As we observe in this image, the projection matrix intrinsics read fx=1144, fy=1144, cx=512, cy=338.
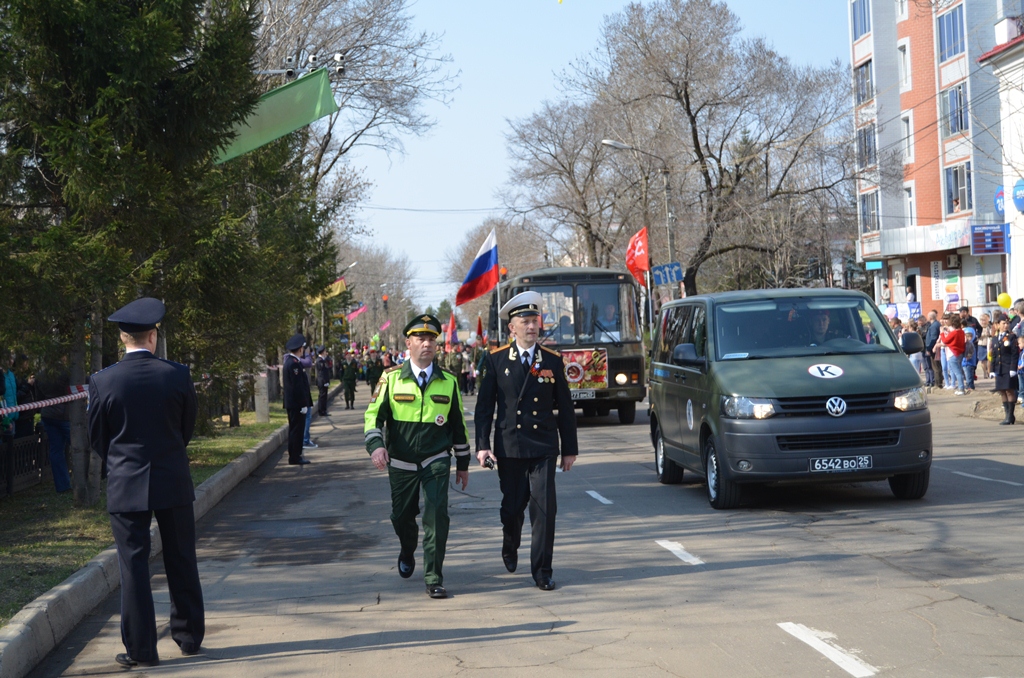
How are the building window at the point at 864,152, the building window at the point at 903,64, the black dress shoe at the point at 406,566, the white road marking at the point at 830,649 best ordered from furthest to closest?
1. the building window at the point at 903,64
2. the building window at the point at 864,152
3. the black dress shoe at the point at 406,566
4. the white road marking at the point at 830,649

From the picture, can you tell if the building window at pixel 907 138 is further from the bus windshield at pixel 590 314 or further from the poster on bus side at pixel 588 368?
the poster on bus side at pixel 588 368

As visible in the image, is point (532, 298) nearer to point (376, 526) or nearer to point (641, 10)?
point (376, 526)

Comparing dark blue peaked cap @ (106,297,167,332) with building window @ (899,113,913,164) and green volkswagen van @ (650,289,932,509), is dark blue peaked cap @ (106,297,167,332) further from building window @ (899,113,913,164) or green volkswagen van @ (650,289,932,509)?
building window @ (899,113,913,164)

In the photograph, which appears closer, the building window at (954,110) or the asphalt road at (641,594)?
the asphalt road at (641,594)

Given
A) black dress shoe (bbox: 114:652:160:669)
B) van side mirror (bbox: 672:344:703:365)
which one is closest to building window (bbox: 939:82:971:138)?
van side mirror (bbox: 672:344:703:365)

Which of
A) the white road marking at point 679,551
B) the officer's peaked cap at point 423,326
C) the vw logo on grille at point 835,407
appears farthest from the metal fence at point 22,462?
the vw logo on grille at point 835,407

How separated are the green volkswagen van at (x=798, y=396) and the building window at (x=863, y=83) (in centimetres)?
3978

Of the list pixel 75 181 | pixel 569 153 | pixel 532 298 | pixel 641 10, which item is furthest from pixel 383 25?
pixel 532 298

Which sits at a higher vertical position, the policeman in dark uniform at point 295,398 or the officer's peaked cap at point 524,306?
the officer's peaked cap at point 524,306

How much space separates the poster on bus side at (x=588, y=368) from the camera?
73.0 feet

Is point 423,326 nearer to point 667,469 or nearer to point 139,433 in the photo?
point 139,433

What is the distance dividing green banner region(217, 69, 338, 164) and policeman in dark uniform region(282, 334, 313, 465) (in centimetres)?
473

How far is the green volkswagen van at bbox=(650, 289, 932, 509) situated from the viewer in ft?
32.8

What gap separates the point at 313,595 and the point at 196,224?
6.46 metres
